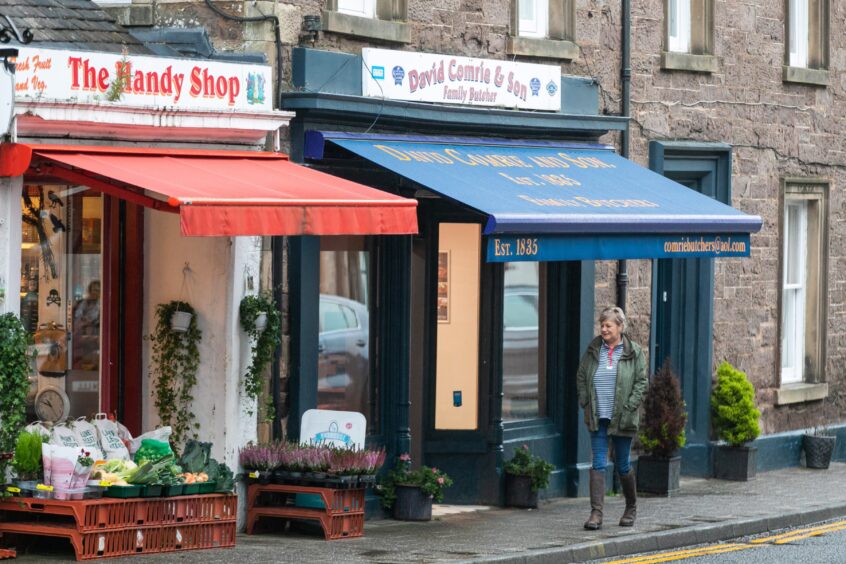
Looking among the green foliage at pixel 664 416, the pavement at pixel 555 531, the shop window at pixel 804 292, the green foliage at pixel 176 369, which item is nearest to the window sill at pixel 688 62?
the shop window at pixel 804 292

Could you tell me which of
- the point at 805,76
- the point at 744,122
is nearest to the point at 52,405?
the point at 744,122

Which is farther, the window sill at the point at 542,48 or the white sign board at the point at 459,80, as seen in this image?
the window sill at the point at 542,48

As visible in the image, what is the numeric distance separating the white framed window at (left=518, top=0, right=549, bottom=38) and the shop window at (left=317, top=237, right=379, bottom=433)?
9.71 ft

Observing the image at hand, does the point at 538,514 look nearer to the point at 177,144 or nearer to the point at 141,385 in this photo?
the point at 141,385

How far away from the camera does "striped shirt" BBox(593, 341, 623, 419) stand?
1414 centimetres

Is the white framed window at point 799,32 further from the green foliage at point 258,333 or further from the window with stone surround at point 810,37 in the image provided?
the green foliage at point 258,333

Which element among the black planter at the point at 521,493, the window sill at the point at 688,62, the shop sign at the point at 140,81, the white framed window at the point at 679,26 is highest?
the white framed window at the point at 679,26

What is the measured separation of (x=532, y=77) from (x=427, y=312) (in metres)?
2.33

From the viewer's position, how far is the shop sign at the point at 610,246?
43.7 feet

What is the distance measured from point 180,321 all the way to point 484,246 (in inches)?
146

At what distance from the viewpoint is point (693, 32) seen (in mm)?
18516

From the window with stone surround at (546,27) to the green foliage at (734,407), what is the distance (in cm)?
409

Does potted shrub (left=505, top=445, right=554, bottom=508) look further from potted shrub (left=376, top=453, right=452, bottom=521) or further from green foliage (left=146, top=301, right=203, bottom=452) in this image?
green foliage (left=146, top=301, right=203, bottom=452)

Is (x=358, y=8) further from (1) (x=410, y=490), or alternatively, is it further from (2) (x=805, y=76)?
(2) (x=805, y=76)
